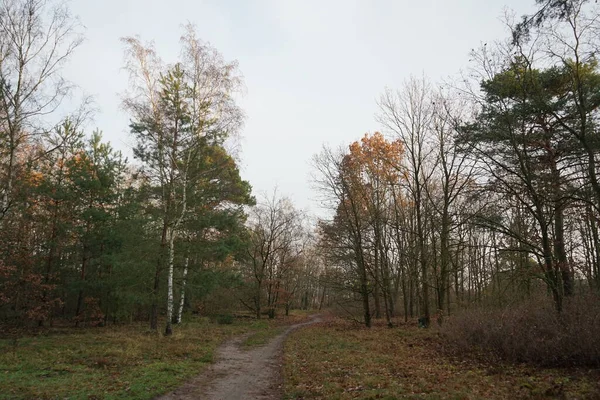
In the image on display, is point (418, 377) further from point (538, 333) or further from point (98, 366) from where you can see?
point (98, 366)

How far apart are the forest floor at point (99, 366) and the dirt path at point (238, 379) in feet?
1.22

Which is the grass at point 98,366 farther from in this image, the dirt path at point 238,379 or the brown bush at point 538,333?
the brown bush at point 538,333

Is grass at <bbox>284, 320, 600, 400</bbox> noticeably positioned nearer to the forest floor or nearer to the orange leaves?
the forest floor

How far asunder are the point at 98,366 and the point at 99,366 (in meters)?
0.03

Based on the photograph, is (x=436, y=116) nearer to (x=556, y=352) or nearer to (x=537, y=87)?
(x=537, y=87)

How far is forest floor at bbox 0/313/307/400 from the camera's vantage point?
298 inches

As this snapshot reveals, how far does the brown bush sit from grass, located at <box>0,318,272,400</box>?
853 cm

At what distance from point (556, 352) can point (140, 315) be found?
2966cm

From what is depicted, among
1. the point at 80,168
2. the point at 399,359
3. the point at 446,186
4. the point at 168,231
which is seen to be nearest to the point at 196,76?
the point at 168,231

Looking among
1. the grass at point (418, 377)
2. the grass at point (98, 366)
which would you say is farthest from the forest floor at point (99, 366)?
the grass at point (418, 377)

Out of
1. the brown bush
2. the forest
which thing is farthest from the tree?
the brown bush

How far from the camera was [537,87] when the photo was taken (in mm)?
10805

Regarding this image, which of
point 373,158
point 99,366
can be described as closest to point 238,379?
point 99,366

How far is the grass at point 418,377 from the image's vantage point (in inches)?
258
